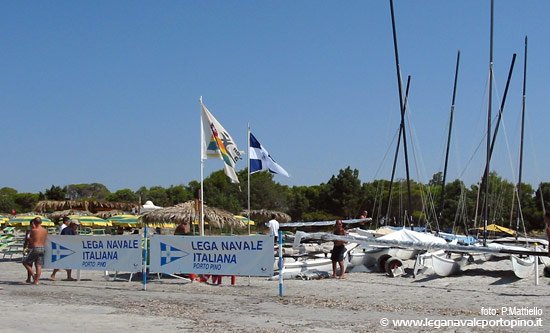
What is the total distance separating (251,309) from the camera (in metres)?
11.0

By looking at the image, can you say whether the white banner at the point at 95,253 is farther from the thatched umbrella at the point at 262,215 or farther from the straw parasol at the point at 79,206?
the thatched umbrella at the point at 262,215

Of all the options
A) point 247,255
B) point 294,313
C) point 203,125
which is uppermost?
point 203,125

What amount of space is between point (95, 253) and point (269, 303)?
541 cm

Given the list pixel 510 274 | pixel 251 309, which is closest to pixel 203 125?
pixel 251 309

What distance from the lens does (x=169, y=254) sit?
14.2 m

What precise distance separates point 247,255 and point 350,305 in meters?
2.76

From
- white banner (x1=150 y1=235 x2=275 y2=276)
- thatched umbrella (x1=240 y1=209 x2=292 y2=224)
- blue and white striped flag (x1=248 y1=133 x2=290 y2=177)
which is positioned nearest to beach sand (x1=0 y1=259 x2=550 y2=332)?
white banner (x1=150 y1=235 x2=275 y2=276)

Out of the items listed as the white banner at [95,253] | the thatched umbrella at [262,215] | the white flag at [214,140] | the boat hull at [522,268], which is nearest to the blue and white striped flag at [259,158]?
the white flag at [214,140]

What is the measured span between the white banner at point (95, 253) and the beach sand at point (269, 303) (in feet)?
1.63

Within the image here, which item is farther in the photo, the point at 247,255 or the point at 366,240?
the point at 366,240

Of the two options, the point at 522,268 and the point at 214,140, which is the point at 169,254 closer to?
the point at 214,140

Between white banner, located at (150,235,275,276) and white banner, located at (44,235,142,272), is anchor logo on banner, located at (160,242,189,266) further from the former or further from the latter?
white banner, located at (44,235,142,272)

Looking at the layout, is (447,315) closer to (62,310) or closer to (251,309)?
(251,309)

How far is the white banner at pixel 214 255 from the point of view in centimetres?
1298
